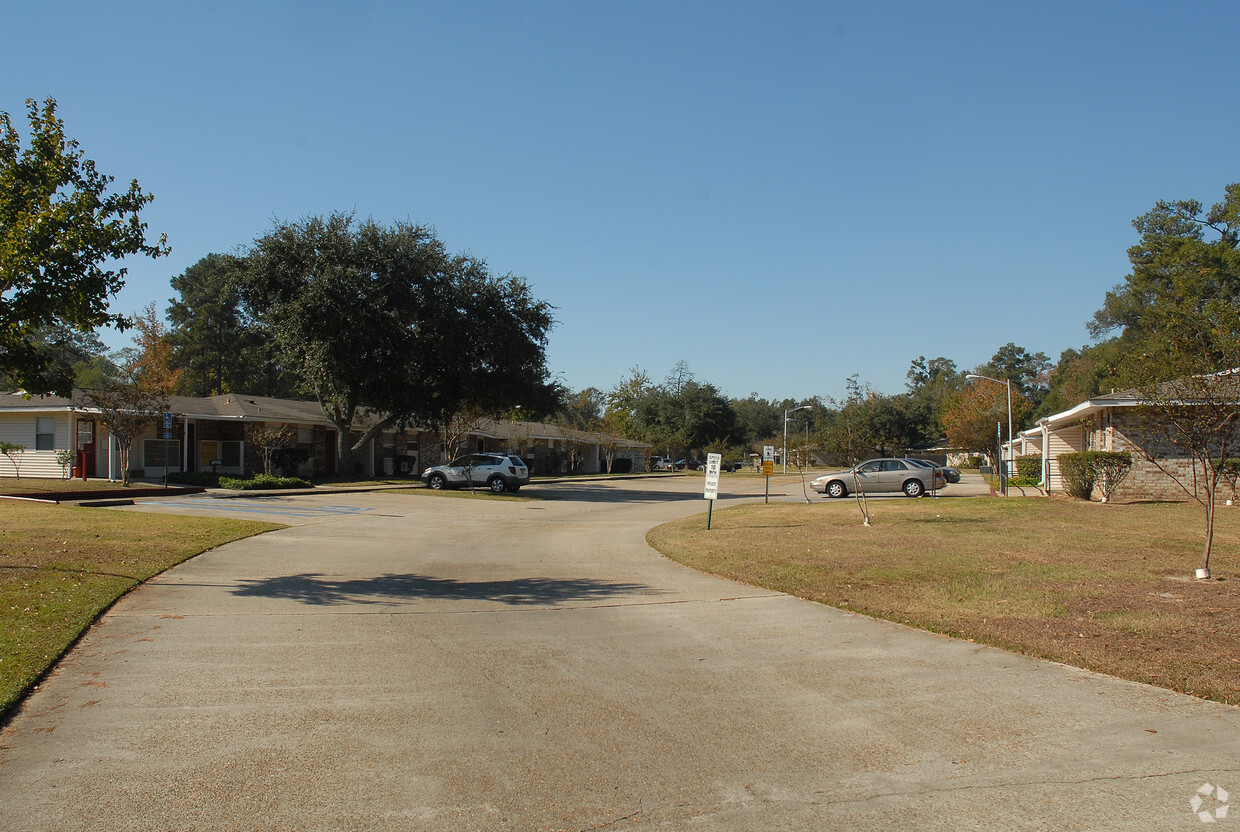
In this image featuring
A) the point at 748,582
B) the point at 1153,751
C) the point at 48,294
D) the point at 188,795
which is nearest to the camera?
the point at 188,795

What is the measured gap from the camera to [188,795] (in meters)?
4.25

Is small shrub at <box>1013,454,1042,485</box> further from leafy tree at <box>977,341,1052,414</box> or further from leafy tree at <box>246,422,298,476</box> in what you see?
leafy tree at <box>977,341,1052,414</box>

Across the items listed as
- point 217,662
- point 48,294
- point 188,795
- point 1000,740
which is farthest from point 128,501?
point 1000,740

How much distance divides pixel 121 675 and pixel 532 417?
37756 millimetres

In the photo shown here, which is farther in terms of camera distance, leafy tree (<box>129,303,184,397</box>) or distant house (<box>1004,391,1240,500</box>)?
leafy tree (<box>129,303,184,397</box>)

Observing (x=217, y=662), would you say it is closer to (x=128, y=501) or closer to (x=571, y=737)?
(x=571, y=737)

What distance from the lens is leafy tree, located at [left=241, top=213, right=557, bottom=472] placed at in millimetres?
32594

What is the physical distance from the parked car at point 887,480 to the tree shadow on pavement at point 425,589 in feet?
66.6

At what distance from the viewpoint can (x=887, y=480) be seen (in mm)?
30250

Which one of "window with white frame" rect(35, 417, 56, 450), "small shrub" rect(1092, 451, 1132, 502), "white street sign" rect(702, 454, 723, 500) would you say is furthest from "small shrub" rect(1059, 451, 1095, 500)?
"window with white frame" rect(35, 417, 56, 450)

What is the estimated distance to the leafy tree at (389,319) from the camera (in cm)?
3259

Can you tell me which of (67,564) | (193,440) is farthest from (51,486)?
(67,564)

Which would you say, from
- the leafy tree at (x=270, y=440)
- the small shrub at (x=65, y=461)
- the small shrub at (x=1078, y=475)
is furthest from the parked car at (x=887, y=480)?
the small shrub at (x=65, y=461)

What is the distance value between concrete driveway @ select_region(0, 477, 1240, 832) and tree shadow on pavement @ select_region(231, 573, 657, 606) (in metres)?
0.47
